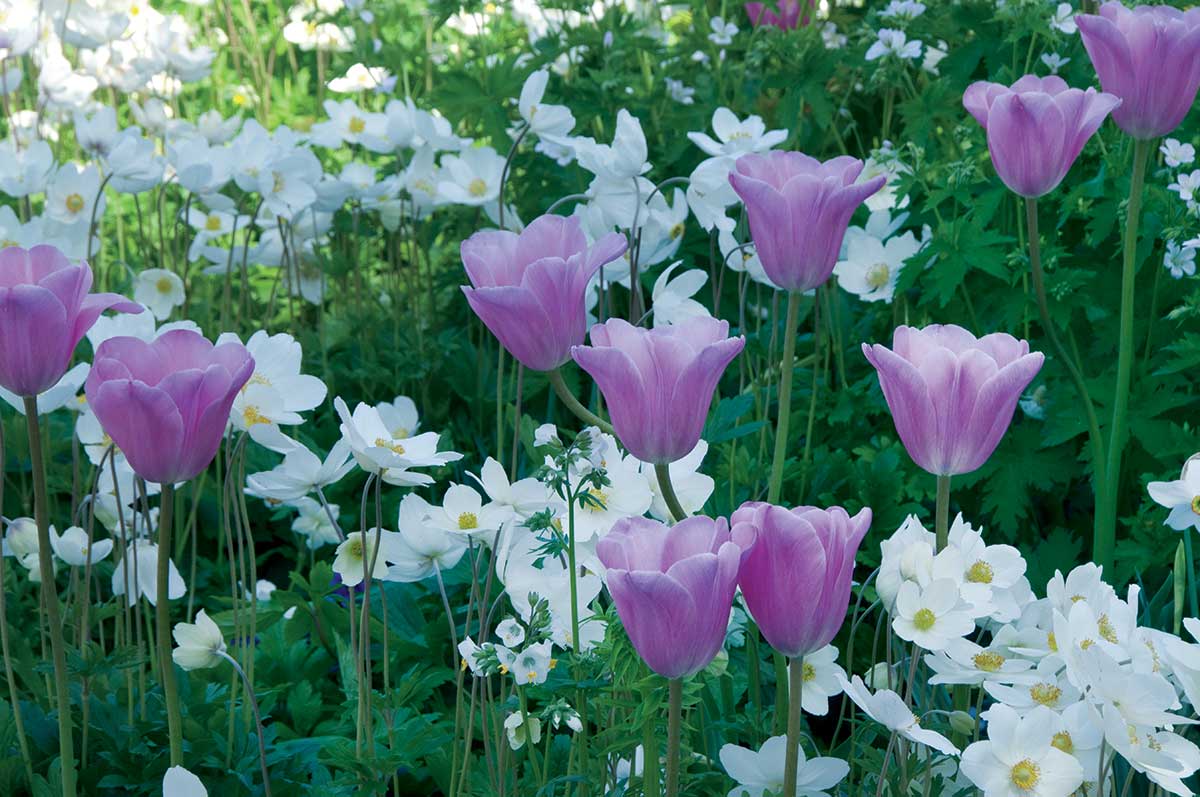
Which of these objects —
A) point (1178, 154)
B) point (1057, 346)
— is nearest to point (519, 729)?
point (1057, 346)

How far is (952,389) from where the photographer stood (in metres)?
1.19

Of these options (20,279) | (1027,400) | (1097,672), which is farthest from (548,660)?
(1027,400)

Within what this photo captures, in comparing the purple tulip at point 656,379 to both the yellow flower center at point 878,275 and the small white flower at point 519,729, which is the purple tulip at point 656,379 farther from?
the yellow flower center at point 878,275

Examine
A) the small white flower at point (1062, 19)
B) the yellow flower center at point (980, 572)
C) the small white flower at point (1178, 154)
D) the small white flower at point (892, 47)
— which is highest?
the small white flower at point (1062, 19)

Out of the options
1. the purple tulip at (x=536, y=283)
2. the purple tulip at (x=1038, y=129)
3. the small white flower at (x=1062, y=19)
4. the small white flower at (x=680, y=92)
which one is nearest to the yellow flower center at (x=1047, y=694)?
the purple tulip at (x=536, y=283)

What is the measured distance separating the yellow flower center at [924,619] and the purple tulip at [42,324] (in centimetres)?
81

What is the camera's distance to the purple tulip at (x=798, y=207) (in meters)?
1.32

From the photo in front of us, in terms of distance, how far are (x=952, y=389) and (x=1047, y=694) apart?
30 cm

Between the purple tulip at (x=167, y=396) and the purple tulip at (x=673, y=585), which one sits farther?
the purple tulip at (x=167, y=396)

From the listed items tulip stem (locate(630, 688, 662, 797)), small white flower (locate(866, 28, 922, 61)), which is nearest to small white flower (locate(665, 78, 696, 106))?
small white flower (locate(866, 28, 922, 61))

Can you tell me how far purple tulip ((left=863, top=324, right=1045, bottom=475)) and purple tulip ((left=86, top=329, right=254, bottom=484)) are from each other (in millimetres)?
584

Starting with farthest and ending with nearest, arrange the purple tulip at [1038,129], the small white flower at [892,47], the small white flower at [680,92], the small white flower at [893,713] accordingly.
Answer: the small white flower at [680,92], the small white flower at [892,47], the purple tulip at [1038,129], the small white flower at [893,713]

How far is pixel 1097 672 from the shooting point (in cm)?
111

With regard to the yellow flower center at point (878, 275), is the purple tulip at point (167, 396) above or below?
above
